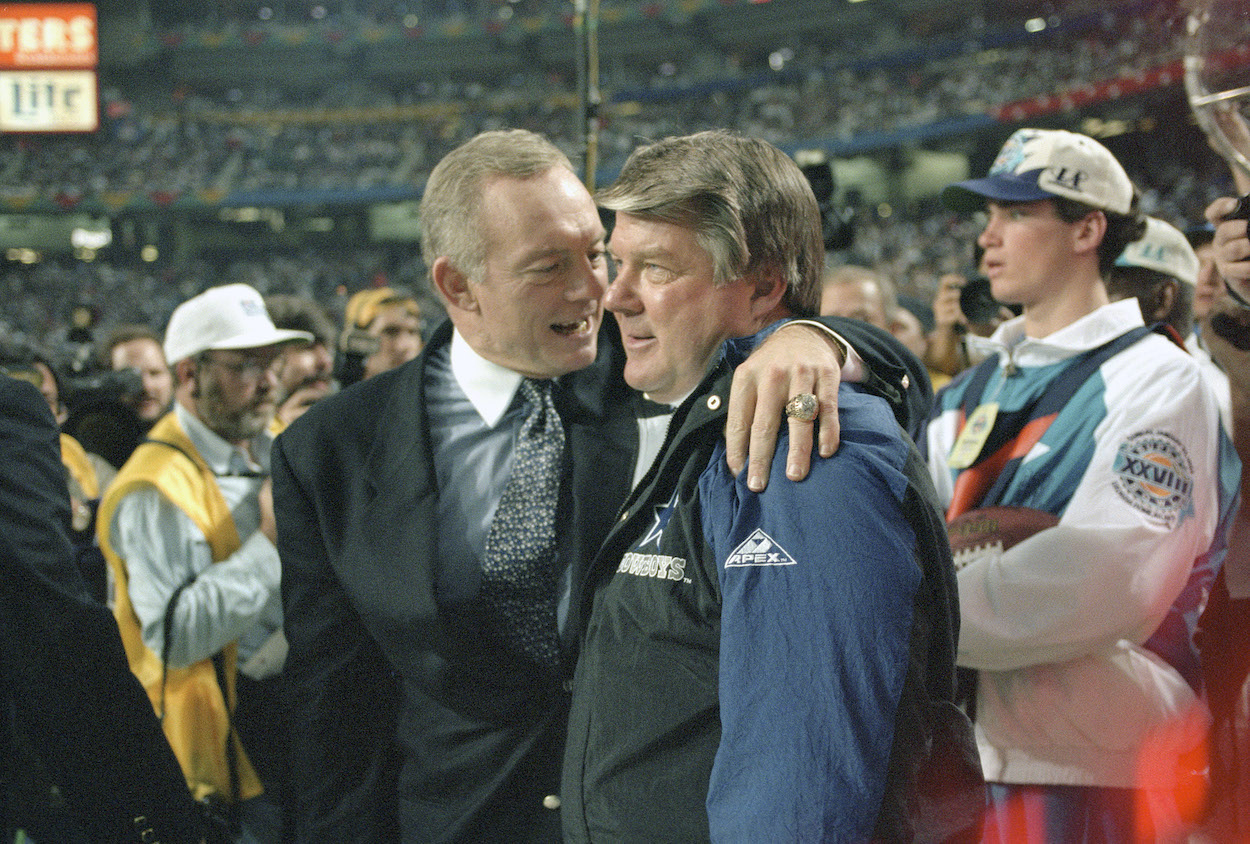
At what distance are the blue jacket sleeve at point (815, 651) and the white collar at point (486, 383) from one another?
0.99 metres

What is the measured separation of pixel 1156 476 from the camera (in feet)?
6.44

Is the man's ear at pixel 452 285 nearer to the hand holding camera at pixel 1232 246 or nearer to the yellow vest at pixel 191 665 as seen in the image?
the yellow vest at pixel 191 665

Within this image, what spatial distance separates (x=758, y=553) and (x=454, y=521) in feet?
3.12

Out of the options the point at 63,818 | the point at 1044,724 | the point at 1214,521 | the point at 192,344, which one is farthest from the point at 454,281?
the point at 63,818

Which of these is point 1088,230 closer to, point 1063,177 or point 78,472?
point 1063,177

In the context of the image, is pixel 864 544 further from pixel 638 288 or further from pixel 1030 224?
pixel 1030 224

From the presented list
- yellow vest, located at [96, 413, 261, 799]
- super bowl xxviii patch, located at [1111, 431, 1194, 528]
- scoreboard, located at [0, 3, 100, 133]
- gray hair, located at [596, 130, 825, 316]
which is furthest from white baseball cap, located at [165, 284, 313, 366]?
scoreboard, located at [0, 3, 100, 133]

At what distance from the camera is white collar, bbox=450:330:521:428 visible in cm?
206

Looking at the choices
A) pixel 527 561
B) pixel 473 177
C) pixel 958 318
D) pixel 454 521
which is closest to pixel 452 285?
pixel 473 177

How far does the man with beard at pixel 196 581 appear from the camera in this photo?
8.41ft

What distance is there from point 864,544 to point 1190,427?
4.24 ft

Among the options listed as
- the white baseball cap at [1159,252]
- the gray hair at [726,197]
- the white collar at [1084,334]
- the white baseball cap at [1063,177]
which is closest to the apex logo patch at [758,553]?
the gray hair at [726,197]

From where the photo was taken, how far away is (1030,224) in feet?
7.82

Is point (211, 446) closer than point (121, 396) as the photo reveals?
Yes
